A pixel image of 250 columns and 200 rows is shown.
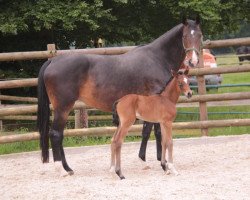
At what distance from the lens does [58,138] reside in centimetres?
720

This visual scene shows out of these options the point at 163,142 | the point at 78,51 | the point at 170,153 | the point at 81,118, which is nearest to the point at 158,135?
the point at 163,142

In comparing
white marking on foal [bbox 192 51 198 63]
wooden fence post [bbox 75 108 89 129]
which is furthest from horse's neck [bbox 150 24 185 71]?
wooden fence post [bbox 75 108 89 129]

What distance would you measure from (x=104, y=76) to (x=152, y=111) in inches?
33.6

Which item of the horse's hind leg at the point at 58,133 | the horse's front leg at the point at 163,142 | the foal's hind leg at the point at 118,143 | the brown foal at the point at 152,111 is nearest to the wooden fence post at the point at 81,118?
the horse's hind leg at the point at 58,133

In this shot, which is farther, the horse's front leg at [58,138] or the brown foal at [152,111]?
the horse's front leg at [58,138]

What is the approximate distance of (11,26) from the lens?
37.0 feet

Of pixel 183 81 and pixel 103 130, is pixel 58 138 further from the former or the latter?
pixel 103 130

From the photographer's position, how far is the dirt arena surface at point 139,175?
584 centimetres

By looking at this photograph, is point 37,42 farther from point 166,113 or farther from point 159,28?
point 166,113

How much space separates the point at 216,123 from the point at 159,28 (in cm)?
485

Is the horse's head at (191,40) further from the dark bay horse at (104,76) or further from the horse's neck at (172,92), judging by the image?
the horse's neck at (172,92)

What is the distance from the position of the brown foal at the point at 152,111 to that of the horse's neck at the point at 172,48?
59 cm

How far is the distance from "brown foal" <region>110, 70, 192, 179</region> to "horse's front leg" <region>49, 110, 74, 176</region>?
2.20ft

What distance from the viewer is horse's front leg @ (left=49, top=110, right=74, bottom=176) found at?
7.17 m
